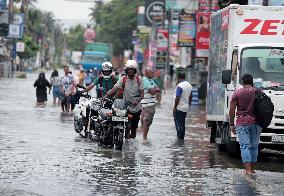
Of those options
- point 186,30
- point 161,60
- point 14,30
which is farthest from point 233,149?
point 14,30

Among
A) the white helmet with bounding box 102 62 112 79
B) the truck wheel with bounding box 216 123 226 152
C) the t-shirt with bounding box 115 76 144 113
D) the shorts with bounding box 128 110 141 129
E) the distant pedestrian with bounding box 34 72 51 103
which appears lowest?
the distant pedestrian with bounding box 34 72 51 103

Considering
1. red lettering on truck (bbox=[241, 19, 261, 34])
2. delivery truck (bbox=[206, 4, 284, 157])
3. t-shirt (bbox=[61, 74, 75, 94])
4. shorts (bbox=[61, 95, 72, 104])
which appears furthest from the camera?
t-shirt (bbox=[61, 74, 75, 94])

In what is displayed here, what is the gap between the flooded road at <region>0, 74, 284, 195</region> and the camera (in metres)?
13.8

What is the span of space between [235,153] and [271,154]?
1782 mm

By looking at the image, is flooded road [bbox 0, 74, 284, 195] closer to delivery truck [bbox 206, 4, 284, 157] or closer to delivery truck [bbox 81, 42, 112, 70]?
delivery truck [bbox 206, 4, 284, 157]

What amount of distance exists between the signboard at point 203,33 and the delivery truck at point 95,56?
42459 mm

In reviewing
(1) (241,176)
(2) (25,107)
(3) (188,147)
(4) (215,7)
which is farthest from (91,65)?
(1) (241,176)

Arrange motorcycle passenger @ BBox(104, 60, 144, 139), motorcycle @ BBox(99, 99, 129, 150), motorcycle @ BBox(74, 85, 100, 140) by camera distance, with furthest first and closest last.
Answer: motorcycle @ BBox(74, 85, 100, 140)
motorcycle passenger @ BBox(104, 60, 144, 139)
motorcycle @ BBox(99, 99, 129, 150)

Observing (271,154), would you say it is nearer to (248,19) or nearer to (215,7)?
(248,19)

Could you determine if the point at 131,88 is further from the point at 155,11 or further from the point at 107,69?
the point at 155,11

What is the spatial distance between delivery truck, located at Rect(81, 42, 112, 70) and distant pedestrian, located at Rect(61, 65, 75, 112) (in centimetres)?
5047

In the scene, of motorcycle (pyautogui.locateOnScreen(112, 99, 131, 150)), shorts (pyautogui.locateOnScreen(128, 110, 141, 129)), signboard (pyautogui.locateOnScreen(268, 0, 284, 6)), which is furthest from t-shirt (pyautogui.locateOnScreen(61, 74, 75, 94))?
motorcycle (pyautogui.locateOnScreen(112, 99, 131, 150))

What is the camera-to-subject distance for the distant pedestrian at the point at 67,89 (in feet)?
112

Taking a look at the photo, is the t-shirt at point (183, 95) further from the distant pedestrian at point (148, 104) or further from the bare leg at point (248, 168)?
the bare leg at point (248, 168)
